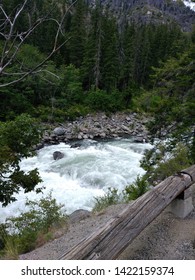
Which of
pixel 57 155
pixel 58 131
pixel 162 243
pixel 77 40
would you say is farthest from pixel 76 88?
pixel 162 243

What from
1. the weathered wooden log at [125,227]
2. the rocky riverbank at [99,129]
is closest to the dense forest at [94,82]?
the rocky riverbank at [99,129]

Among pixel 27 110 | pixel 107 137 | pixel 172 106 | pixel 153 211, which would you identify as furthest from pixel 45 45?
pixel 153 211

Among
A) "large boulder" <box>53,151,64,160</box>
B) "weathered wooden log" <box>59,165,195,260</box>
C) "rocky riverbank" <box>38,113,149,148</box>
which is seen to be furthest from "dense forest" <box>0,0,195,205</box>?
"weathered wooden log" <box>59,165,195,260</box>

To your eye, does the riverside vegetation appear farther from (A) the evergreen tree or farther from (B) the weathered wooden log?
(B) the weathered wooden log

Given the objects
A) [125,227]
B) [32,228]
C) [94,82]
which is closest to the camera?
[125,227]

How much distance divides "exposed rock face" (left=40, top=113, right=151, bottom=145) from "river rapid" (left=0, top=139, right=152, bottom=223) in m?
2.45

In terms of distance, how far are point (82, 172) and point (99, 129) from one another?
11.8 m

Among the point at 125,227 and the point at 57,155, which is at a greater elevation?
the point at 125,227

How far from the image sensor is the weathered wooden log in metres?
2.81

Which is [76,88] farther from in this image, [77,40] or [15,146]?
[15,146]

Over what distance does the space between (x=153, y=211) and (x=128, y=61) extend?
36999mm

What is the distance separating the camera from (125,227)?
10.6ft

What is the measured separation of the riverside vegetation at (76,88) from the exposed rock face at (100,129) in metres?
1.28
